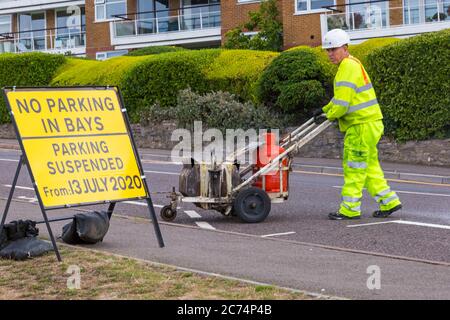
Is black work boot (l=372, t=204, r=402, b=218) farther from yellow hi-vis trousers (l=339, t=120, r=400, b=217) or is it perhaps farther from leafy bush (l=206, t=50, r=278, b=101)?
leafy bush (l=206, t=50, r=278, b=101)

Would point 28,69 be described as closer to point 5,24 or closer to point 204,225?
point 5,24

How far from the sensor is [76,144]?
8188mm

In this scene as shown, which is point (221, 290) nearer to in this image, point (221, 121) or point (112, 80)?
point (221, 121)

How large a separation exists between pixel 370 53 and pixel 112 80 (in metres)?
9.47

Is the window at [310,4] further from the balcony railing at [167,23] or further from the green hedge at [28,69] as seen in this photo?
the green hedge at [28,69]

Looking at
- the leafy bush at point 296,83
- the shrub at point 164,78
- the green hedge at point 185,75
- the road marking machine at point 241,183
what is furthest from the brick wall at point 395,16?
the road marking machine at point 241,183

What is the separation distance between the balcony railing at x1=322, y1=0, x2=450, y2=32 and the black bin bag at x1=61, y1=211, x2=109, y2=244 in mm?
24000

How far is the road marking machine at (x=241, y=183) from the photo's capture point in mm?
10203

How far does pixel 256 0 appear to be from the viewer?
1452 inches

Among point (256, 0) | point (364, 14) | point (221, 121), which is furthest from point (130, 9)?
point (221, 121)

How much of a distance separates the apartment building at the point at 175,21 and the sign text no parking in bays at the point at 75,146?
2350 cm

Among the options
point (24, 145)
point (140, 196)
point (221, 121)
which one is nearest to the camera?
point (24, 145)

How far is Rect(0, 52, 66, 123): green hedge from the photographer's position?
30.8 meters

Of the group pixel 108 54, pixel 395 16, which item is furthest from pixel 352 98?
pixel 108 54
